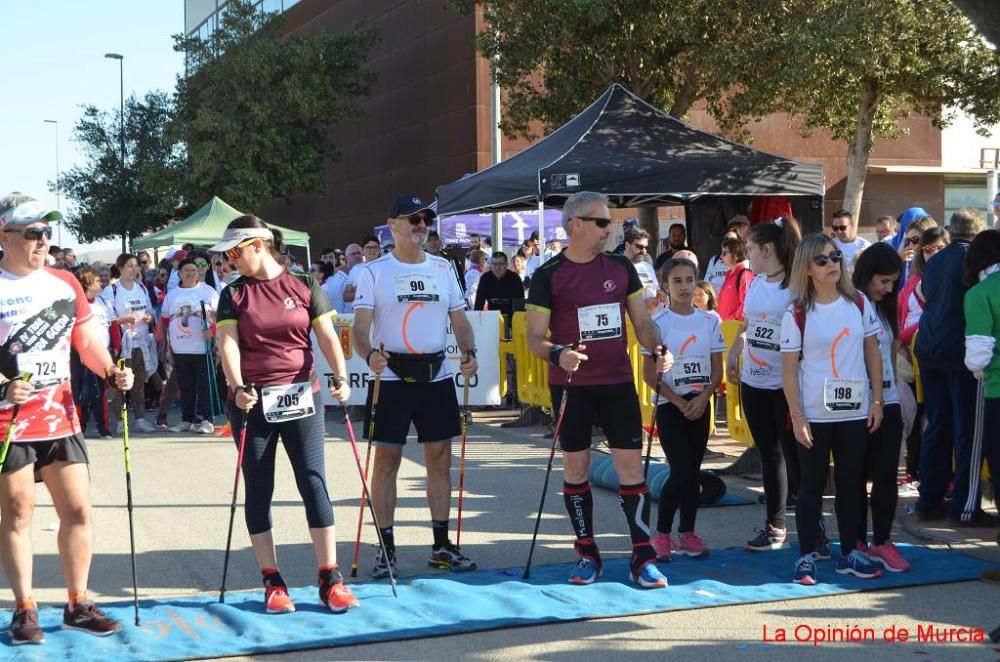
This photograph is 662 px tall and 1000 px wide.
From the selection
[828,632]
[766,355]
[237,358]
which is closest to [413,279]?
[237,358]

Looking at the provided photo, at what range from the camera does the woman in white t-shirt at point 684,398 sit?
23.5ft

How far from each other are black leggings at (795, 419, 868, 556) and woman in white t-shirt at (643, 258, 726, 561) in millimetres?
777

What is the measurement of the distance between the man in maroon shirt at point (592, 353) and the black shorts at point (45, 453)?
7.78ft

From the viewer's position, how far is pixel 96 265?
14156mm

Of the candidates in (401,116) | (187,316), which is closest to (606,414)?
(187,316)

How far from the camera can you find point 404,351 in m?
6.94

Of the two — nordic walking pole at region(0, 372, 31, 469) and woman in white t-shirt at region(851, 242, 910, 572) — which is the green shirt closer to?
woman in white t-shirt at region(851, 242, 910, 572)

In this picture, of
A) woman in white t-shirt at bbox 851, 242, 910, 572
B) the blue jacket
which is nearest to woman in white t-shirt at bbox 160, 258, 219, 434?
the blue jacket

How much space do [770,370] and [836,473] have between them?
81 cm

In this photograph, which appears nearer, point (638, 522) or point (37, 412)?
point (37, 412)

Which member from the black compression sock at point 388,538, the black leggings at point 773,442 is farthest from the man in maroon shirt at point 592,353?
the black compression sock at point 388,538

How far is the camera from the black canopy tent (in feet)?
44.3

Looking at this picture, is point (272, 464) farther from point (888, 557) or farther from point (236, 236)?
point (888, 557)

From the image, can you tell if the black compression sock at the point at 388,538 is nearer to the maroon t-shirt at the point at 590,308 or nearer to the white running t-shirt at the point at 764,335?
the maroon t-shirt at the point at 590,308
